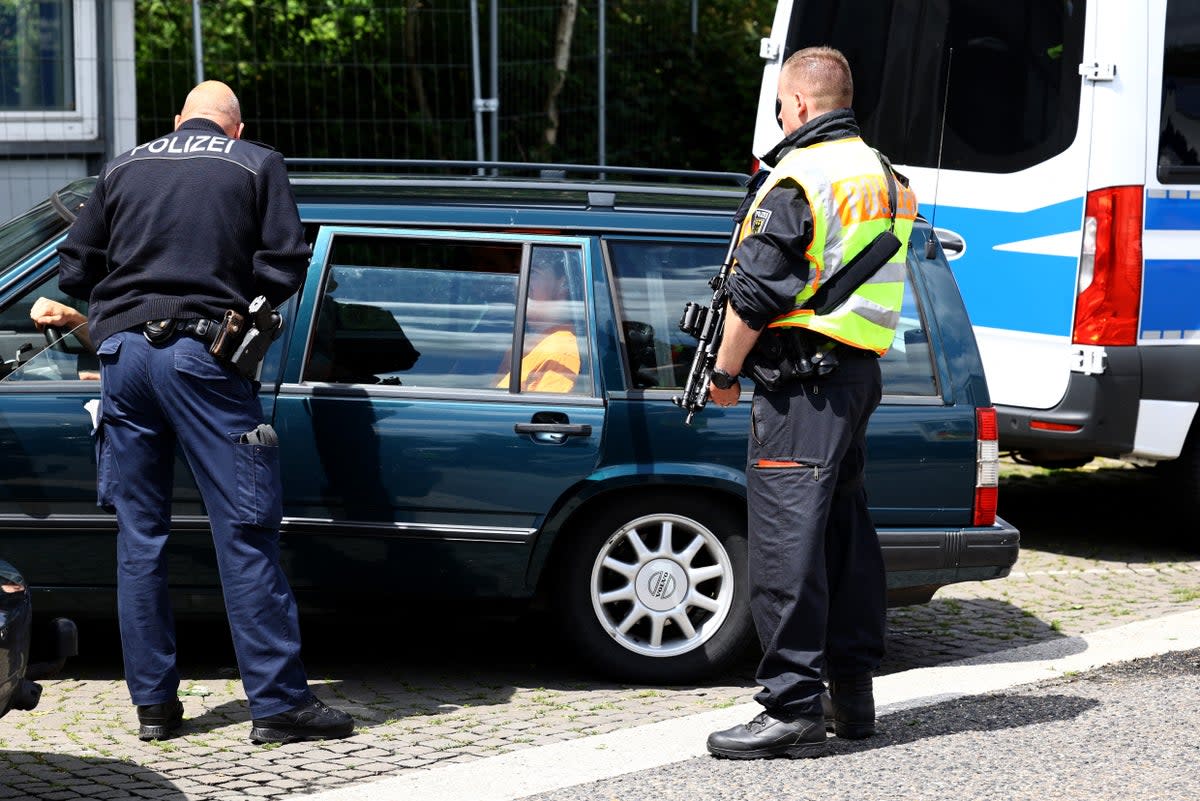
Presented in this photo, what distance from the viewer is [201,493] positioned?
4828 millimetres

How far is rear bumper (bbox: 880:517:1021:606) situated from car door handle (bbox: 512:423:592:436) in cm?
101

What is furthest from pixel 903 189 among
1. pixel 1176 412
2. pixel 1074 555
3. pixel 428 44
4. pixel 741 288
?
pixel 428 44

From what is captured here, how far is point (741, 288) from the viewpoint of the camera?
14.4ft

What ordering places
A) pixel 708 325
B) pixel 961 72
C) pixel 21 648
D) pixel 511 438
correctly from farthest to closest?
pixel 961 72 → pixel 511 438 → pixel 708 325 → pixel 21 648

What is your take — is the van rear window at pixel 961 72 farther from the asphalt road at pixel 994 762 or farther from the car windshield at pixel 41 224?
the car windshield at pixel 41 224

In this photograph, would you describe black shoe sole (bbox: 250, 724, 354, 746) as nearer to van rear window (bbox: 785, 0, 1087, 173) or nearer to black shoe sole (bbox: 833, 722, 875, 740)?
black shoe sole (bbox: 833, 722, 875, 740)

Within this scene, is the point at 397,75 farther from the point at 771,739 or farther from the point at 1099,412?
the point at 771,739

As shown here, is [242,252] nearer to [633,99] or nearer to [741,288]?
[741,288]

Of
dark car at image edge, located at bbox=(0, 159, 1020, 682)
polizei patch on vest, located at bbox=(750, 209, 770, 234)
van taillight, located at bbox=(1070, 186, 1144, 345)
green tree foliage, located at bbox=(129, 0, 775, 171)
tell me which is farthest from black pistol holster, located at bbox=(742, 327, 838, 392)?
green tree foliage, located at bbox=(129, 0, 775, 171)

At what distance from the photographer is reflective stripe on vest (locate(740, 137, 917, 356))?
14.4 feet

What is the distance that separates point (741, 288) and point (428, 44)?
8316 millimetres

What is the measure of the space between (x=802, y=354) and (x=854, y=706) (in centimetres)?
102

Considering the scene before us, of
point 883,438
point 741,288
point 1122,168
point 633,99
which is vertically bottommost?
point 883,438

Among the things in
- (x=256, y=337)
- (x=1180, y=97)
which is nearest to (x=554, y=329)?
(x=256, y=337)
